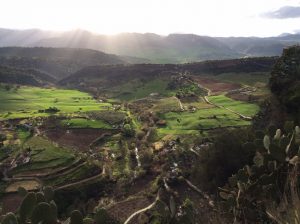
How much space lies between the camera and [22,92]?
9781cm

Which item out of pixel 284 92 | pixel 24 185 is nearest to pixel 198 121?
pixel 284 92

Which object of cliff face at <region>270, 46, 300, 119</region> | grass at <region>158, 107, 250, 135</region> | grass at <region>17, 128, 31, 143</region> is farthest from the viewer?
grass at <region>158, 107, 250, 135</region>

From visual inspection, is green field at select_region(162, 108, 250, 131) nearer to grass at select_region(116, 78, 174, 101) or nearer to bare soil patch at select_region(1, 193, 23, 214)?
bare soil patch at select_region(1, 193, 23, 214)

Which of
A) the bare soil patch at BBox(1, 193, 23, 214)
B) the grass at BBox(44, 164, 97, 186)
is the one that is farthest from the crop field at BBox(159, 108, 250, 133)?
the bare soil patch at BBox(1, 193, 23, 214)

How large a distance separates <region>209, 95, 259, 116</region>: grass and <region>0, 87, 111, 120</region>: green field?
20710mm

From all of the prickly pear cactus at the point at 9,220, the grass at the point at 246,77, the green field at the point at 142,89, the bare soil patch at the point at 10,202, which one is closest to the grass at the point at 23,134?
the bare soil patch at the point at 10,202

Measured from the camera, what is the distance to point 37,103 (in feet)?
276

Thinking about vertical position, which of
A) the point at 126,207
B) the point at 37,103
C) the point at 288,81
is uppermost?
the point at 288,81

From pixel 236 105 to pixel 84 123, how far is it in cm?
2490

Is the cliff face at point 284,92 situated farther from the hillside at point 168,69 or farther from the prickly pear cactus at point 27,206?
the hillside at point 168,69

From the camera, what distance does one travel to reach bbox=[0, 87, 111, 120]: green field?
72.3 metres

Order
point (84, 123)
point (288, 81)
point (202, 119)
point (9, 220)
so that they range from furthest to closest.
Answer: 1. point (84, 123)
2. point (202, 119)
3. point (288, 81)
4. point (9, 220)

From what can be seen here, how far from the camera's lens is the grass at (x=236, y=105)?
6247 cm

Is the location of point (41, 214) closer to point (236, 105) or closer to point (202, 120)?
point (202, 120)
